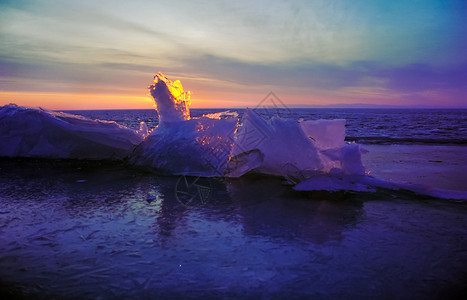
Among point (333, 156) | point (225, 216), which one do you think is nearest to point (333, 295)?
point (225, 216)

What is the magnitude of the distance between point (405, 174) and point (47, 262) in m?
4.57

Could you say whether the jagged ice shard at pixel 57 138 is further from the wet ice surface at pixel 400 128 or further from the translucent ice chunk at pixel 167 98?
the wet ice surface at pixel 400 128

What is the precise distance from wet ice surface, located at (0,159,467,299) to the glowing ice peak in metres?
2.02

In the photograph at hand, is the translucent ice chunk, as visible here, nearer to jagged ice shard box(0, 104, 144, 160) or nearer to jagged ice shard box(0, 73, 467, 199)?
jagged ice shard box(0, 73, 467, 199)

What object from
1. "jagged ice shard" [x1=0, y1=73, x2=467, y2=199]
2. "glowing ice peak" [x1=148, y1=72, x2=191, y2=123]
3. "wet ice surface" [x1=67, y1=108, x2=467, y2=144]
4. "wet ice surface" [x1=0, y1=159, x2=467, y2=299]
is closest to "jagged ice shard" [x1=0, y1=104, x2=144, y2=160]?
"jagged ice shard" [x1=0, y1=73, x2=467, y2=199]

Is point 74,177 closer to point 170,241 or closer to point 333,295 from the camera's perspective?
point 170,241

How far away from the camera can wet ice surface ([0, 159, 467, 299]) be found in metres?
1.68

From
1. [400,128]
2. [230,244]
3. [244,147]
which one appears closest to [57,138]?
[244,147]

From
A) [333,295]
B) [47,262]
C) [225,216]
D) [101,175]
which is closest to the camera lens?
[333,295]

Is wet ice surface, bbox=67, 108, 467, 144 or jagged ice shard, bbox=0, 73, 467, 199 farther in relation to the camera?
wet ice surface, bbox=67, 108, 467, 144

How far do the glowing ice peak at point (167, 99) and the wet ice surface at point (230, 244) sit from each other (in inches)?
79.4

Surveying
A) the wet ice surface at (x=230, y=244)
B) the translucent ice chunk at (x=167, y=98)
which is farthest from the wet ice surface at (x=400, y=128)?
the wet ice surface at (x=230, y=244)

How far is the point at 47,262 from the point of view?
1.91 m

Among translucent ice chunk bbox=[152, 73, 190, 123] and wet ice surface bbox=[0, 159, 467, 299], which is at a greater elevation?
translucent ice chunk bbox=[152, 73, 190, 123]
